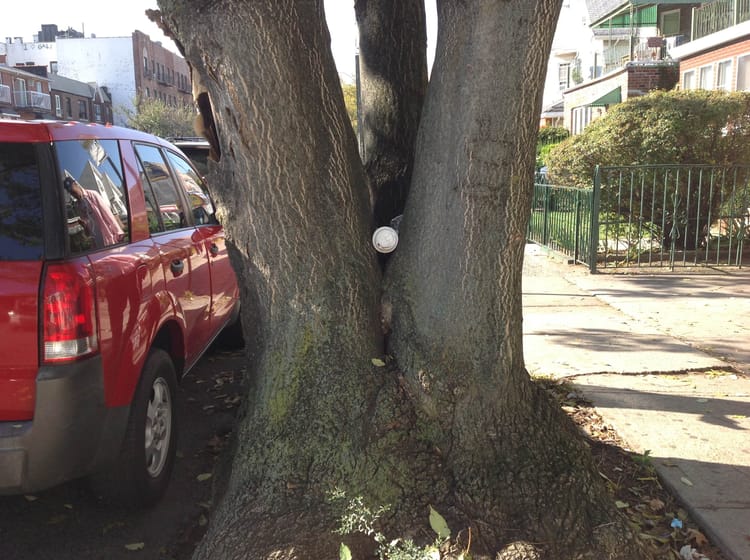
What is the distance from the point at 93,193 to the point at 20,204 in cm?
40

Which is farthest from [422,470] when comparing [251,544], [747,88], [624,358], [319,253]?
[747,88]

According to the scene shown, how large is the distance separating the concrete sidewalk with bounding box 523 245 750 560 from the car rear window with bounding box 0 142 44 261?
3.26 m

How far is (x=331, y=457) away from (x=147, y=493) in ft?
3.75

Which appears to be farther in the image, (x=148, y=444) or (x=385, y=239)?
(x=148, y=444)

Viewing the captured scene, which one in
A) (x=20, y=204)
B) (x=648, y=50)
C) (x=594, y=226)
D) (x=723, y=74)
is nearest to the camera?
(x=20, y=204)

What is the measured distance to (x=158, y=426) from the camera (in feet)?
12.7

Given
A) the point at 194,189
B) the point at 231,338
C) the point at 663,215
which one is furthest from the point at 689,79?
the point at 194,189

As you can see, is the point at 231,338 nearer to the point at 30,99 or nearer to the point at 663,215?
the point at 663,215

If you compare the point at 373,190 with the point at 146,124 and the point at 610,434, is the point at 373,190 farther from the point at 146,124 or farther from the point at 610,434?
the point at 146,124

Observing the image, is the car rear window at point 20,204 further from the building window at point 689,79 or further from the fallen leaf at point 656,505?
the building window at point 689,79

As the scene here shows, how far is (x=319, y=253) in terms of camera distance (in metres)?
3.26

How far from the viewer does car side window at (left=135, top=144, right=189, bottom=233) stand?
4309 mm

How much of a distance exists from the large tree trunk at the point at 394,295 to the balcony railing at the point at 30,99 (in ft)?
184

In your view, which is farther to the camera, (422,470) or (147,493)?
(147,493)
